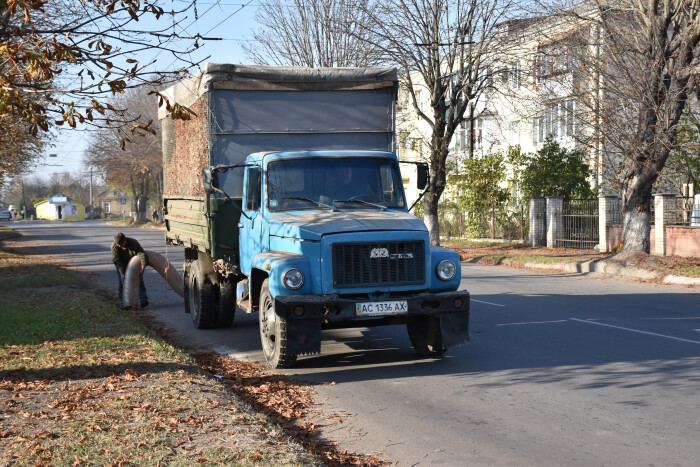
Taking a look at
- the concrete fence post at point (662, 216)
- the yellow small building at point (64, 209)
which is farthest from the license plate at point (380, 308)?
the yellow small building at point (64, 209)

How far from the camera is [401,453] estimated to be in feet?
18.5

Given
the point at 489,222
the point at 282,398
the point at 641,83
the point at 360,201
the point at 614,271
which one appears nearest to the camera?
the point at 282,398

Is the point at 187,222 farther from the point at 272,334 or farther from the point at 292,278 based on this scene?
the point at 292,278

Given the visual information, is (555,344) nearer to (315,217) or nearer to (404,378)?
(404,378)

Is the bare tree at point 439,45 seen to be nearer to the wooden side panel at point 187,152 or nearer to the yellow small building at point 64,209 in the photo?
the wooden side panel at point 187,152

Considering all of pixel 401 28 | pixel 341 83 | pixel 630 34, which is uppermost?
pixel 401 28

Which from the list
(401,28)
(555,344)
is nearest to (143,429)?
(555,344)

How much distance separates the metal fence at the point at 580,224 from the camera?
27.4 m

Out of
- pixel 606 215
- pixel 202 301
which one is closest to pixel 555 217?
pixel 606 215

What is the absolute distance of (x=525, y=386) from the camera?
7.59m

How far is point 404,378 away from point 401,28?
20638mm

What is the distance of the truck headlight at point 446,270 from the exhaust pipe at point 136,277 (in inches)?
255

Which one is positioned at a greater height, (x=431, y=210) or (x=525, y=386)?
(x=431, y=210)

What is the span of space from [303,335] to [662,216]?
18.1 m
